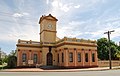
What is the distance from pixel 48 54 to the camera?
36.7m

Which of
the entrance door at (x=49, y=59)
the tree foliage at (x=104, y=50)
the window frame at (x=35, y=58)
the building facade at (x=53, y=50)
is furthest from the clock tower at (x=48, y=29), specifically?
the tree foliage at (x=104, y=50)

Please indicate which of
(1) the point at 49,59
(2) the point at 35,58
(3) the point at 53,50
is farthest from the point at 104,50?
(2) the point at 35,58

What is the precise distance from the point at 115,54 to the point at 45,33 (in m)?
25.1

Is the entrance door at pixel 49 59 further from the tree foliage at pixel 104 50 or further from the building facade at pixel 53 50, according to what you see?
the tree foliage at pixel 104 50

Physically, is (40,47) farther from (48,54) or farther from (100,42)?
(100,42)

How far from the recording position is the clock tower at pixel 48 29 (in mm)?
37891

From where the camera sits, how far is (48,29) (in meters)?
38.5

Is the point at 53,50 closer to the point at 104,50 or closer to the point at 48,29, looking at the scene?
the point at 48,29

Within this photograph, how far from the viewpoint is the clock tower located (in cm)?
3789

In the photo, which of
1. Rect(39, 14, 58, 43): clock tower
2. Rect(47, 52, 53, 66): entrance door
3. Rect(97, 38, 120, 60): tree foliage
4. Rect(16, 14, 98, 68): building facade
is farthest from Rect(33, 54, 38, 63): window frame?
Rect(97, 38, 120, 60): tree foliage

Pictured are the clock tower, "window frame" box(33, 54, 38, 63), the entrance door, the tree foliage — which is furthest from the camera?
the tree foliage

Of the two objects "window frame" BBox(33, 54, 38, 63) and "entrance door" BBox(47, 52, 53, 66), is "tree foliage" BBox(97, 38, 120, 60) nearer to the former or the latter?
"entrance door" BBox(47, 52, 53, 66)

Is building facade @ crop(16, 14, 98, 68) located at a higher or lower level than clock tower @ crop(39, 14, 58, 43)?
lower

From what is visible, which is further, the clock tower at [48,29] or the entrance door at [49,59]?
the clock tower at [48,29]
